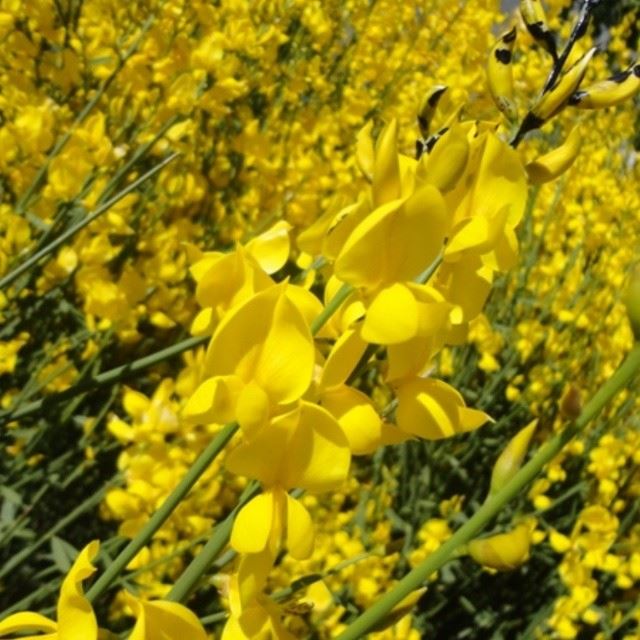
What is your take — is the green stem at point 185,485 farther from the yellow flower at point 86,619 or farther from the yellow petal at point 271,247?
the yellow petal at point 271,247

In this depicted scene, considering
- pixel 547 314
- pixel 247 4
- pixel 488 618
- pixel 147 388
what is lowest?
pixel 488 618

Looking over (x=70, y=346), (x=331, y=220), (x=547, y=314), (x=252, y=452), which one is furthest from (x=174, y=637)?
(x=547, y=314)

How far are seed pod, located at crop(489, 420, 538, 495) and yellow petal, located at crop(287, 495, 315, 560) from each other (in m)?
0.09

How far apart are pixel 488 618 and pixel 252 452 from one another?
6.41ft

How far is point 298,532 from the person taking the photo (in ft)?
1.63

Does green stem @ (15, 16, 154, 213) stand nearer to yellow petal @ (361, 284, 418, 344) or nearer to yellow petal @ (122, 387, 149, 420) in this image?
yellow petal @ (122, 387, 149, 420)

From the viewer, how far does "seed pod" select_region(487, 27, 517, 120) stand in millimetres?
558

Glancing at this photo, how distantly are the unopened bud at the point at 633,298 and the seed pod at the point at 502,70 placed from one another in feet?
0.38

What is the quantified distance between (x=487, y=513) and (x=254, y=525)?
4.1 inches

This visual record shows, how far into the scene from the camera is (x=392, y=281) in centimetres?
51

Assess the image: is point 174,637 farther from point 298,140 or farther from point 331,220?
point 298,140

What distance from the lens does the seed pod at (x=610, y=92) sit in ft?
1.75

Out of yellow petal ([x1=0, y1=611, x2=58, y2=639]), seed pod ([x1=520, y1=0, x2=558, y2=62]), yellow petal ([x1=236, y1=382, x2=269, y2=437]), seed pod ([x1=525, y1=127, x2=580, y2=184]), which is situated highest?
seed pod ([x1=520, y1=0, x2=558, y2=62])

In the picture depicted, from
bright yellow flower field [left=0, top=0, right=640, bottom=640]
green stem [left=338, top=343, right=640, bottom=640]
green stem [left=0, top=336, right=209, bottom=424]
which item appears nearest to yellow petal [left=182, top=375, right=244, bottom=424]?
bright yellow flower field [left=0, top=0, right=640, bottom=640]
